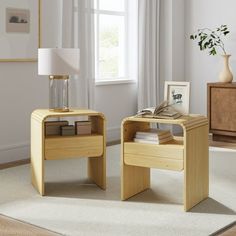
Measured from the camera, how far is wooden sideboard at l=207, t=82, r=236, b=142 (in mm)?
5961

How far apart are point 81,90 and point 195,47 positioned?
6.27 ft

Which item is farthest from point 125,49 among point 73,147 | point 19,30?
point 73,147

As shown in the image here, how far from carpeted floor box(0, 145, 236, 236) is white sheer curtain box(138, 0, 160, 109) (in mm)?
2042

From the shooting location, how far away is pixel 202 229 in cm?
305

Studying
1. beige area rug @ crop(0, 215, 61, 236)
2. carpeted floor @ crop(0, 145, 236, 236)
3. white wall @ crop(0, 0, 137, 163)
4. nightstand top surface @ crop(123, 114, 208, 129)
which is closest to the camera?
beige area rug @ crop(0, 215, 61, 236)

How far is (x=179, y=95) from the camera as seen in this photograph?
3.61m

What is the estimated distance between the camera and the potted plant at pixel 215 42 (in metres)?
6.11

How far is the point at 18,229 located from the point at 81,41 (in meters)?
2.93

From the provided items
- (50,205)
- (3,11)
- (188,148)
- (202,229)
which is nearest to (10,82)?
(3,11)

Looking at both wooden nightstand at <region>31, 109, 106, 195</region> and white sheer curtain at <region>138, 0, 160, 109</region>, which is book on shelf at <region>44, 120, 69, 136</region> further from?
white sheer curtain at <region>138, 0, 160, 109</region>

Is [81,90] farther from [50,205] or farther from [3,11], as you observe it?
[50,205]

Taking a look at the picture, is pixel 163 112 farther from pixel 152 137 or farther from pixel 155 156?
pixel 155 156

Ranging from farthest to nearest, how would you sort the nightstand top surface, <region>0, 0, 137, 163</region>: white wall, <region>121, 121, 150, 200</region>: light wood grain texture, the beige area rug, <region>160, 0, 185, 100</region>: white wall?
<region>160, 0, 185, 100</region>: white wall → <region>0, 0, 137, 163</region>: white wall → <region>121, 121, 150, 200</region>: light wood grain texture → the nightstand top surface → the beige area rug

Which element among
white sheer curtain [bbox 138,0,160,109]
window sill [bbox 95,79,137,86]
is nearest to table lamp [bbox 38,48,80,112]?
window sill [bbox 95,79,137,86]
